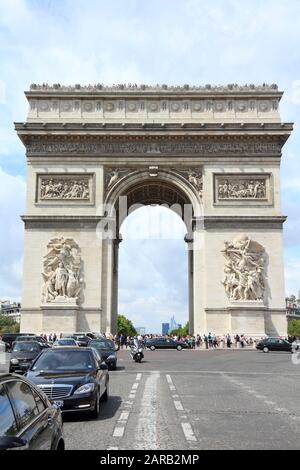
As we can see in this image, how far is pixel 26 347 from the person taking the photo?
856 inches

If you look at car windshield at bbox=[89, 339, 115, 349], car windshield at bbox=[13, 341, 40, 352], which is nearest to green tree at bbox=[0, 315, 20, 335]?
car windshield at bbox=[89, 339, 115, 349]

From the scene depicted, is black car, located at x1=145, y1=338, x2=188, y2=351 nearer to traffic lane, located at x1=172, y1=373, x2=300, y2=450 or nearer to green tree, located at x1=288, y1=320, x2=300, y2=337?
traffic lane, located at x1=172, y1=373, x2=300, y2=450

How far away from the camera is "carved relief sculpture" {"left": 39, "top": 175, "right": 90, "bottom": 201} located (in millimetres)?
40312

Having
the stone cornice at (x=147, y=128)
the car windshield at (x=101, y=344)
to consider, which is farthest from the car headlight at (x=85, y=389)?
the stone cornice at (x=147, y=128)

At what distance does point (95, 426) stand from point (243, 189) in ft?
108

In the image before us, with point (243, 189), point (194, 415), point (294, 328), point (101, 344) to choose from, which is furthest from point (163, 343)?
point (294, 328)

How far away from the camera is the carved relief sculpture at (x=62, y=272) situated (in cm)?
3800

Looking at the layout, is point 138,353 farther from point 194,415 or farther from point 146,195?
point 146,195

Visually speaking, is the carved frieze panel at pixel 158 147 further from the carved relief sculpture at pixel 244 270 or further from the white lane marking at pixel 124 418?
the white lane marking at pixel 124 418

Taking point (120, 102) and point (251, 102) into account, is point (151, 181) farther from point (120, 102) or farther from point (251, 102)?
point (251, 102)

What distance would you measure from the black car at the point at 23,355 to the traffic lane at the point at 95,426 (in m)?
6.73

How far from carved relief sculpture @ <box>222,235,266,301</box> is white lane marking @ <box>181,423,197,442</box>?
29337 mm
